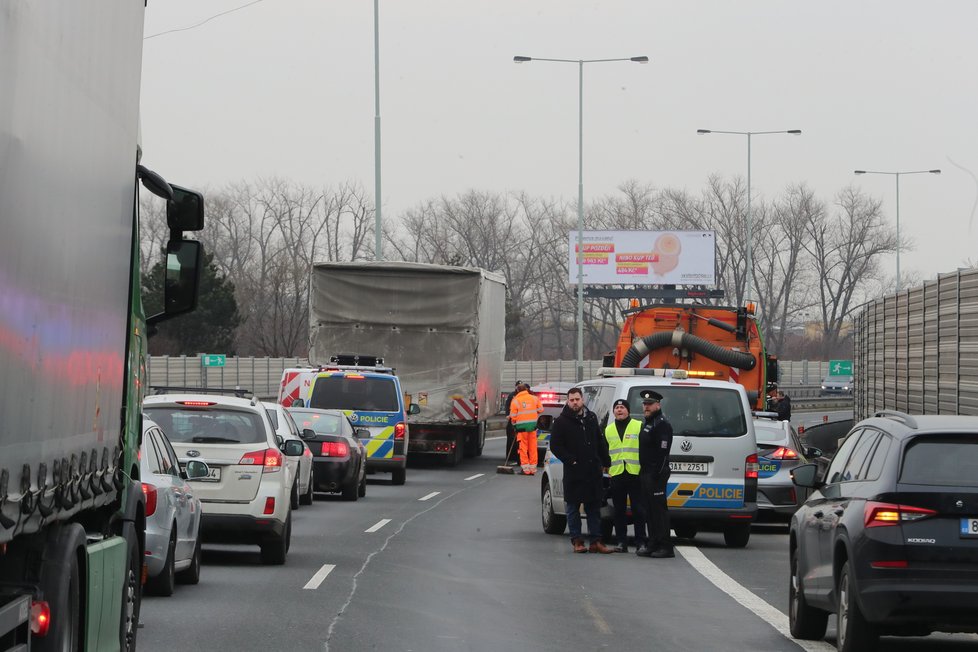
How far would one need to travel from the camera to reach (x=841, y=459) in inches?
426

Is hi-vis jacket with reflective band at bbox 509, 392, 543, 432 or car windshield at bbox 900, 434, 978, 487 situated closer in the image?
car windshield at bbox 900, 434, 978, 487

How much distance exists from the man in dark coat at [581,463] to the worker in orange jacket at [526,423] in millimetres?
13581

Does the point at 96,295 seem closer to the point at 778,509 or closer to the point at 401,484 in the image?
the point at 778,509

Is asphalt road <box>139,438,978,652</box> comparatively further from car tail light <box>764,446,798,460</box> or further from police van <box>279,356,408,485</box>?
police van <box>279,356,408,485</box>

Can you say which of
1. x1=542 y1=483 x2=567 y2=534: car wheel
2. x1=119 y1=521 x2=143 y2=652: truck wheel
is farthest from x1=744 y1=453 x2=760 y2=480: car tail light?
x1=119 y1=521 x2=143 y2=652: truck wheel

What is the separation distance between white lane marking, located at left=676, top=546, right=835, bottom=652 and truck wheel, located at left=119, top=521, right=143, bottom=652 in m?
4.18

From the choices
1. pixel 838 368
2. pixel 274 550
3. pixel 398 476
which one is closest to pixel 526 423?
pixel 398 476

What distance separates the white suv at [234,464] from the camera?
1440cm

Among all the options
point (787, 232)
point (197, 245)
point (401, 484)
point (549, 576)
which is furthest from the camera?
point (787, 232)

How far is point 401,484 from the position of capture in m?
28.8

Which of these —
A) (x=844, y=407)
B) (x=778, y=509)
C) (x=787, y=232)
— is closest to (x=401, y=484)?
(x=778, y=509)

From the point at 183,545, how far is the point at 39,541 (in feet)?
22.4

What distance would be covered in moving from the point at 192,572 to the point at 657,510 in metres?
5.39

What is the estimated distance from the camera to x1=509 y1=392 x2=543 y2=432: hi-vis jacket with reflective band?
3106 cm
